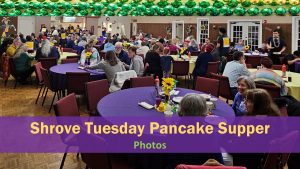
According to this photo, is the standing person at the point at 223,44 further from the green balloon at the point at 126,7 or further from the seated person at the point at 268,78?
the seated person at the point at 268,78

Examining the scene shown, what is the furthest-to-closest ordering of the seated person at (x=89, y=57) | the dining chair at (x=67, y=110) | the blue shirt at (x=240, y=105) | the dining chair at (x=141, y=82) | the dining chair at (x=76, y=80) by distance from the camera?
the seated person at (x=89, y=57) → the dining chair at (x=76, y=80) → the dining chair at (x=141, y=82) → the blue shirt at (x=240, y=105) → the dining chair at (x=67, y=110)

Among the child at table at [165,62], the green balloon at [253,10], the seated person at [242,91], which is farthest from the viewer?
the green balloon at [253,10]

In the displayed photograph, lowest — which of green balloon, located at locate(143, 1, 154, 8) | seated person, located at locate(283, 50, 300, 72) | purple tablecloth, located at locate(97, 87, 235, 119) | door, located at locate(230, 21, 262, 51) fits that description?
purple tablecloth, located at locate(97, 87, 235, 119)

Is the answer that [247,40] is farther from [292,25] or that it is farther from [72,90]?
[72,90]

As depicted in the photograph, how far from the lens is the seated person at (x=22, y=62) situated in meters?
8.84

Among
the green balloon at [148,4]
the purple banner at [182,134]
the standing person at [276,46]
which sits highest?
the green balloon at [148,4]

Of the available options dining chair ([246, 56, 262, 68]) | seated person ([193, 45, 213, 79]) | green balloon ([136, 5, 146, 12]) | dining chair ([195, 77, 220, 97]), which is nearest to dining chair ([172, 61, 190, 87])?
seated person ([193, 45, 213, 79])

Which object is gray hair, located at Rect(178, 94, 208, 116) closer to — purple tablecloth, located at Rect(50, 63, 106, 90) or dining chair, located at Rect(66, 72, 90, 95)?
dining chair, located at Rect(66, 72, 90, 95)

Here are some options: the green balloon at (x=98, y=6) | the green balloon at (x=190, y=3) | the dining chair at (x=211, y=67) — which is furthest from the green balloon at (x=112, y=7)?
the dining chair at (x=211, y=67)

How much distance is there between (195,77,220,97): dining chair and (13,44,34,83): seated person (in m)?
5.52

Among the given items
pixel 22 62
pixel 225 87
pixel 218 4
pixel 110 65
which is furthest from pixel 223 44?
pixel 22 62

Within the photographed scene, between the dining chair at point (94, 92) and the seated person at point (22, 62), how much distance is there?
4.77 m

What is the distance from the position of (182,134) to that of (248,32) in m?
13.7

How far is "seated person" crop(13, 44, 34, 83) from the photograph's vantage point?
29.0 feet
